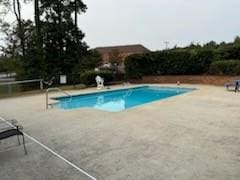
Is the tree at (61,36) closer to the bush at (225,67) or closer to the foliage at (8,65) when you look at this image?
the foliage at (8,65)

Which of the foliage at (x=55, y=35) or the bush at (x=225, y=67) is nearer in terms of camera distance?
the bush at (x=225, y=67)

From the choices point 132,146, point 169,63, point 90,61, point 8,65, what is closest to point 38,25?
Result: point 8,65

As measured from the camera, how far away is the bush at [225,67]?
1402 centimetres

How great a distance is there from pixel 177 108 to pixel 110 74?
31.5ft

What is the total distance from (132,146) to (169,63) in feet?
43.8

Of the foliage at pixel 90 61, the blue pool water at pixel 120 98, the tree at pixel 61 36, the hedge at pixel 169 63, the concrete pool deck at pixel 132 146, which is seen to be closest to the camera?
the concrete pool deck at pixel 132 146

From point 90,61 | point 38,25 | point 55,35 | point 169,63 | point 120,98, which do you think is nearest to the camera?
point 120,98

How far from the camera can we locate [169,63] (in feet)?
56.0

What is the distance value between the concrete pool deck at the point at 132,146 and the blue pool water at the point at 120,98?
2998mm

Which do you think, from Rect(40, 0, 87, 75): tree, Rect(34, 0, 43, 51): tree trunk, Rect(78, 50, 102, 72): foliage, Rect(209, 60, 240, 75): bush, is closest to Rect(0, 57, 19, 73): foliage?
Rect(34, 0, 43, 51): tree trunk

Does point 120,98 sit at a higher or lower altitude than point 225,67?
lower

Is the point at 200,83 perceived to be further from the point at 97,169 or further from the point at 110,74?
the point at 97,169

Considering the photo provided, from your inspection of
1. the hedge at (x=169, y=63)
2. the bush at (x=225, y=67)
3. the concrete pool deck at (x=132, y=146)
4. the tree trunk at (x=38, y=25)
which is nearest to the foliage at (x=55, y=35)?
the tree trunk at (x=38, y=25)

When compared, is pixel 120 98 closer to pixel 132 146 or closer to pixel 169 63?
pixel 169 63
